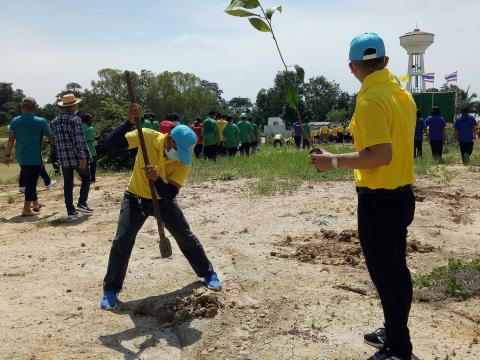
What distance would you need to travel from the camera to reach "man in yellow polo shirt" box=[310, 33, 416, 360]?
2.62 metres

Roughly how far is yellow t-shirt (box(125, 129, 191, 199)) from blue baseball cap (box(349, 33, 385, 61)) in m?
1.84

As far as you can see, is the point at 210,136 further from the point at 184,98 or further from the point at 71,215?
the point at 184,98

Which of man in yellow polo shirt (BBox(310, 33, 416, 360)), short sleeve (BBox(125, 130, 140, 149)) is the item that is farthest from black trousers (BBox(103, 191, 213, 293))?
man in yellow polo shirt (BBox(310, 33, 416, 360))

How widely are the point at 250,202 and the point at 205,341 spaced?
4.77 m

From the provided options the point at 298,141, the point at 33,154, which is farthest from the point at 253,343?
the point at 298,141

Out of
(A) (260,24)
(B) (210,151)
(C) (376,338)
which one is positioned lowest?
(C) (376,338)

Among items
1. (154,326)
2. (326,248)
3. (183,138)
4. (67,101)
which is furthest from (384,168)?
(67,101)

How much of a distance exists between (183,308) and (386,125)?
7.20ft

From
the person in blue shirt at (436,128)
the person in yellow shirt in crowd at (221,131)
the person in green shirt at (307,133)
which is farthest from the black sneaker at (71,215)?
the person in blue shirt at (436,128)

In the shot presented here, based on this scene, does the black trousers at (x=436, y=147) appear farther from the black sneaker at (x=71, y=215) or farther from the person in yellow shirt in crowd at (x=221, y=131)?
the black sneaker at (x=71, y=215)

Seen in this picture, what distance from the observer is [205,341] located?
11.6ft

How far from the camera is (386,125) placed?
2.60 metres

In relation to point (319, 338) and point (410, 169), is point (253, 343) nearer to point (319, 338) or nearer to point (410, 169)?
point (319, 338)

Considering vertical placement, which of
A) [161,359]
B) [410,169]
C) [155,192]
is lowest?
[161,359]
